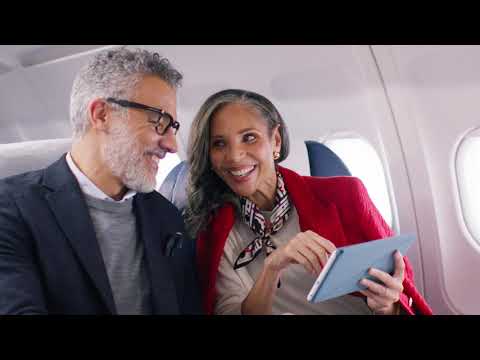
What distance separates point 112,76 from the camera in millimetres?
1772

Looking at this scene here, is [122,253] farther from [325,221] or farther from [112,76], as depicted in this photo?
[325,221]

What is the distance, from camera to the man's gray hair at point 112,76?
1.76 meters

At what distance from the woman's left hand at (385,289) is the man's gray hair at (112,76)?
3.50ft

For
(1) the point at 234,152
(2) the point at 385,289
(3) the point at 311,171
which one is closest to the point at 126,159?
(1) the point at 234,152

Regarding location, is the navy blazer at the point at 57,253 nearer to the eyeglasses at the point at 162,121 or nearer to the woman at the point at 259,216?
the woman at the point at 259,216

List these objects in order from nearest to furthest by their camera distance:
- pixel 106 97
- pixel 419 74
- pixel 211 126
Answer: pixel 106 97 → pixel 211 126 → pixel 419 74

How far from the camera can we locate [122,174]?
5.85 feet

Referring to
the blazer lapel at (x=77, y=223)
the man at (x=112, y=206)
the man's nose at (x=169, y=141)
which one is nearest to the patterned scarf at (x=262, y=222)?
the man at (x=112, y=206)

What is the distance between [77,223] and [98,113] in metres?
0.42

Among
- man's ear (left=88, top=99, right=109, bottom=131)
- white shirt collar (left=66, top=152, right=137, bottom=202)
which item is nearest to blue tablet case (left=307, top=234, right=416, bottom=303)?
white shirt collar (left=66, top=152, right=137, bottom=202)

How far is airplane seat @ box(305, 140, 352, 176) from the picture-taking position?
1915 mm
